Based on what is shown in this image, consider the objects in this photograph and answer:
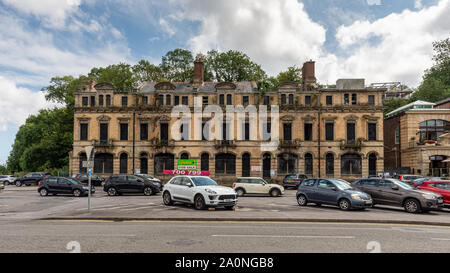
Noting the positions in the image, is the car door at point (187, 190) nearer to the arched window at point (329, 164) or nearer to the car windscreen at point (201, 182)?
the car windscreen at point (201, 182)

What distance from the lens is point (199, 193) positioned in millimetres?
16875

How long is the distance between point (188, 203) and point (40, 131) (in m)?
68.8

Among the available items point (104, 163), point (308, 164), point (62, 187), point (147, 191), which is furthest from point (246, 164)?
point (62, 187)

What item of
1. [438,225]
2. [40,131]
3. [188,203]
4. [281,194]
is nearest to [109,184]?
[188,203]

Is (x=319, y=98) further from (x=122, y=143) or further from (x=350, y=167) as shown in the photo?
(x=122, y=143)

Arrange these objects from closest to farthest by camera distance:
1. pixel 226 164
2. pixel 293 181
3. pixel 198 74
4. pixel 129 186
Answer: pixel 129 186
pixel 293 181
pixel 226 164
pixel 198 74

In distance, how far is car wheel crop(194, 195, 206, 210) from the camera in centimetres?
1671

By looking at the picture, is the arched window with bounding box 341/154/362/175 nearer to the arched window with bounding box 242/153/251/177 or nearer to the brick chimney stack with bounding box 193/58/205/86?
the arched window with bounding box 242/153/251/177

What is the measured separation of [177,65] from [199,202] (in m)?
50.2

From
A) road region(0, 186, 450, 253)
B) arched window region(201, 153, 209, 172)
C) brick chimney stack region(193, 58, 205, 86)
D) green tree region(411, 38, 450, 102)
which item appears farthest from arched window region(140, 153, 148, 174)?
green tree region(411, 38, 450, 102)

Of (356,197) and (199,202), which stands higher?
(356,197)

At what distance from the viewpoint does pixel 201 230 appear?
11203 mm

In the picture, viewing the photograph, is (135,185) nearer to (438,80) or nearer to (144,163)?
(144,163)

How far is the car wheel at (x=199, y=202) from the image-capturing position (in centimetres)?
1671
